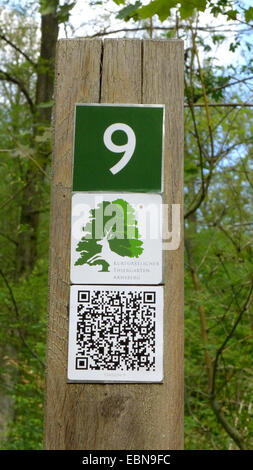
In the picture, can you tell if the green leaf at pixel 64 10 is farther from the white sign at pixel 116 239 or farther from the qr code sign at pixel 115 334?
the qr code sign at pixel 115 334

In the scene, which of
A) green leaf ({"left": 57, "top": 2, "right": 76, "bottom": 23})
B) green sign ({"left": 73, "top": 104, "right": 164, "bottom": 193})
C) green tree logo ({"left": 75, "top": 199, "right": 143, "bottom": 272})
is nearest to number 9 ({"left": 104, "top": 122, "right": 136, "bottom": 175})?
green sign ({"left": 73, "top": 104, "right": 164, "bottom": 193})

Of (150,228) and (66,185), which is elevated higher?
(66,185)

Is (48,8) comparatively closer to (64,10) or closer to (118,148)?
(64,10)

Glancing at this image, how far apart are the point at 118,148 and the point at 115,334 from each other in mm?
547

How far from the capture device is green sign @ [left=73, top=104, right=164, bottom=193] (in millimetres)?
1815

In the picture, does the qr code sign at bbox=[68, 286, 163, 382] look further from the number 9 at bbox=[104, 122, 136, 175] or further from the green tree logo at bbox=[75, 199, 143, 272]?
the number 9 at bbox=[104, 122, 136, 175]

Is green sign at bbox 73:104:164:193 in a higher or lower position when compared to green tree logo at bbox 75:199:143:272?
higher

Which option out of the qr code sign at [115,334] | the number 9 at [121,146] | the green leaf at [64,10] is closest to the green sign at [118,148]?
the number 9 at [121,146]

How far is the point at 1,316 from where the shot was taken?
19.1 ft

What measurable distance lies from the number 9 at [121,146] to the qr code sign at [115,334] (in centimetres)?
36
